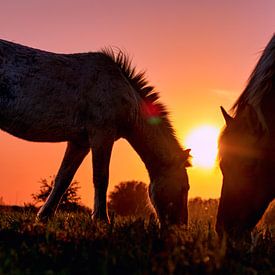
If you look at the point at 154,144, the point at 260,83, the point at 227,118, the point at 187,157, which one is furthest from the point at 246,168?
the point at 154,144

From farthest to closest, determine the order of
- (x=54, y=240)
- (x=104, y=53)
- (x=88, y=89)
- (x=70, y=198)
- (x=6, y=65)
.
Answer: (x=70, y=198), (x=104, y=53), (x=88, y=89), (x=6, y=65), (x=54, y=240)

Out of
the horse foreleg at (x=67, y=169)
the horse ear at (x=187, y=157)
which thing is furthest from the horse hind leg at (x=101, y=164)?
the horse ear at (x=187, y=157)

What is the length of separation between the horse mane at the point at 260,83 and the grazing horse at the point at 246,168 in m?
0.15

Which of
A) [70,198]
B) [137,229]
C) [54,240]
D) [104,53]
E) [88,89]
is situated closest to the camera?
[54,240]

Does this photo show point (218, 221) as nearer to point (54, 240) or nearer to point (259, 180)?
point (259, 180)

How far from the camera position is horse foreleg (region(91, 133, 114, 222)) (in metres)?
7.61

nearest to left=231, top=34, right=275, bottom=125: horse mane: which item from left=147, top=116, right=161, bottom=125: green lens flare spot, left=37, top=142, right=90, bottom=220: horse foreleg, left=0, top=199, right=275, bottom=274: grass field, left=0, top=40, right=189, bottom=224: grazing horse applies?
left=0, top=199, right=275, bottom=274: grass field

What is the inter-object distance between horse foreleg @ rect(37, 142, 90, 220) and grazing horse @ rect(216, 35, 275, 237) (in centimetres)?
373

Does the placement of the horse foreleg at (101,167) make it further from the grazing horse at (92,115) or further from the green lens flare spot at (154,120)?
the green lens flare spot at (154,120)

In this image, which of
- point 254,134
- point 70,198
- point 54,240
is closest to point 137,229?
point 54,240

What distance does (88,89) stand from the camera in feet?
25.2

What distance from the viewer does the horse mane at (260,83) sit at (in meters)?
5.38

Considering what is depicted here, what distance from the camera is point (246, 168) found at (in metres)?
5.04

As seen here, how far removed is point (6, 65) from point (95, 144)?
72.9 inches
